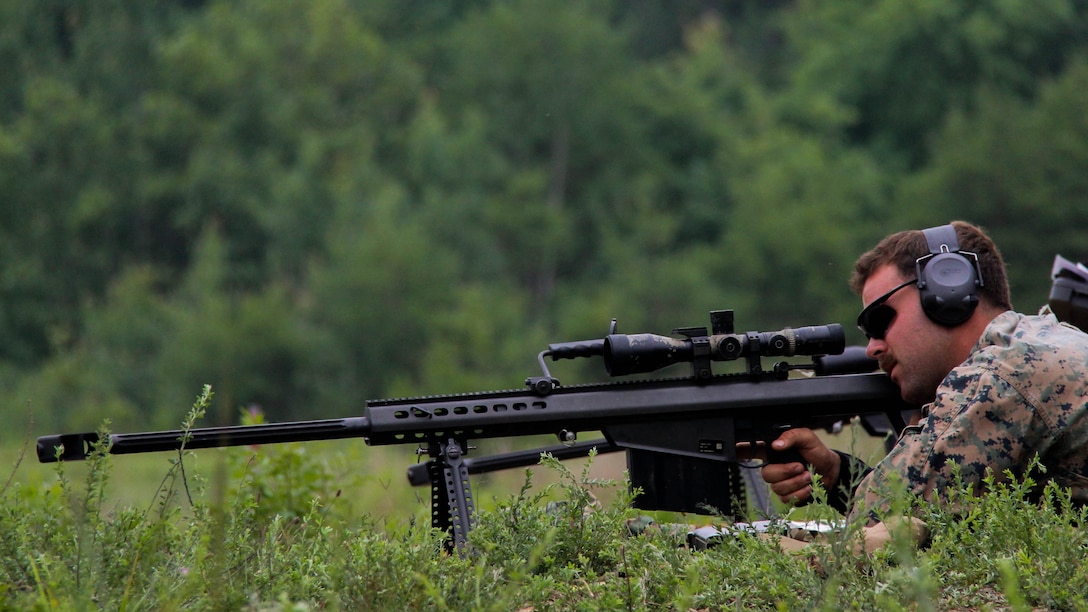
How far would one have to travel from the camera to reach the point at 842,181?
4688 centimetres

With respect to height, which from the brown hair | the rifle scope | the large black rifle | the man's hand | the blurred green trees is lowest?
the man's hand

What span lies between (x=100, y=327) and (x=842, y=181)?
85.3ft

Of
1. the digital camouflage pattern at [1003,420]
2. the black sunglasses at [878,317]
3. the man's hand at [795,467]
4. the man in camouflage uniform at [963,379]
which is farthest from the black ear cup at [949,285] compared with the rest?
the man's hand at [795,467]

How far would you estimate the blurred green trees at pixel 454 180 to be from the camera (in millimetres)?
41688

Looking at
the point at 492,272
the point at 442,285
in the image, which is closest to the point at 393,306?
the point at 442,285

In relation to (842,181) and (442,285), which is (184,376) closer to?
(442,285)

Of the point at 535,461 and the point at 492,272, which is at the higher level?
the point at 492,272

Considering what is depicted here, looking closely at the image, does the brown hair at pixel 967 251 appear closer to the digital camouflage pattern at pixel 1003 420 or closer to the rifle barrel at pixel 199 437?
the digital camouflage pattern at pixel 1003 420

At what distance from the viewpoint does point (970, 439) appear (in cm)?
471

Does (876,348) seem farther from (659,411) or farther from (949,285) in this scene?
(659,411)

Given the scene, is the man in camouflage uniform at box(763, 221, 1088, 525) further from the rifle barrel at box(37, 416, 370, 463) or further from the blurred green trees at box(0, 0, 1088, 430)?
the blurred green trees at box(0, 0, 1088, 430)

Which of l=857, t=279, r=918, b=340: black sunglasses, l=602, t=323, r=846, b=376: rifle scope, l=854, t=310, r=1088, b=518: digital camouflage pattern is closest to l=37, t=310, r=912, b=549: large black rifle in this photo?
Result: l=602, t=323, r=846, b=376: rifle scope

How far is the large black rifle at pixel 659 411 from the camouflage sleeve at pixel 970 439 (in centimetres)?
67

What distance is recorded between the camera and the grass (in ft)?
12.7
